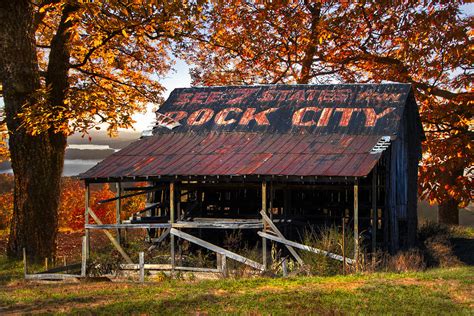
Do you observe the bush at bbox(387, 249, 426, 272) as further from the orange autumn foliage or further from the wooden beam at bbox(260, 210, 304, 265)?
the orange autumn foliage

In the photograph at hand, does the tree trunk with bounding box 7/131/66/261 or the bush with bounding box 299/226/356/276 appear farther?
the tree trunk with bounding box 7/131/66/261

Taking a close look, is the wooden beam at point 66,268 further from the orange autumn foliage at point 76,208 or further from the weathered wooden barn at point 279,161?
the orange autumn foliage at point 76,208

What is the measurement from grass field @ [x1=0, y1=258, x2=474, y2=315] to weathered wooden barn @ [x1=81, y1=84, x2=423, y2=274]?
3497mm

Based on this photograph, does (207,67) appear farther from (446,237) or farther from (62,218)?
(446,237)

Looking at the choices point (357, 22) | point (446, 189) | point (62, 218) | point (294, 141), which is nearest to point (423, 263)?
point (294, 141)

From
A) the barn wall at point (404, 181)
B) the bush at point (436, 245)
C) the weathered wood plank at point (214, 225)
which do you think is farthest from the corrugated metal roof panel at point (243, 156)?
the bush at point (436, 245)

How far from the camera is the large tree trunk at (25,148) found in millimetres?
25312

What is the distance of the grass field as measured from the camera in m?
13.5

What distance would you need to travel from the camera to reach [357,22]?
1298 inches

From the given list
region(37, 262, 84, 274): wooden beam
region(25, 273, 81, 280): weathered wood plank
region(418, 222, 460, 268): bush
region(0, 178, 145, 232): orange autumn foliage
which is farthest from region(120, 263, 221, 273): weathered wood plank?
region(0, 178, 145, 232): orange autumn foliage

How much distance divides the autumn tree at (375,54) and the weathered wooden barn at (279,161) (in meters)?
4.46

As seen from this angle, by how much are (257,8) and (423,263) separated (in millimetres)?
17575

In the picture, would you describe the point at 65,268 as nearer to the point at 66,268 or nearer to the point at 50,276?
the point at 66,268

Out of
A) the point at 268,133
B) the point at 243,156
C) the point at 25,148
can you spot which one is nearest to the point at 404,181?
the point at 268,133
